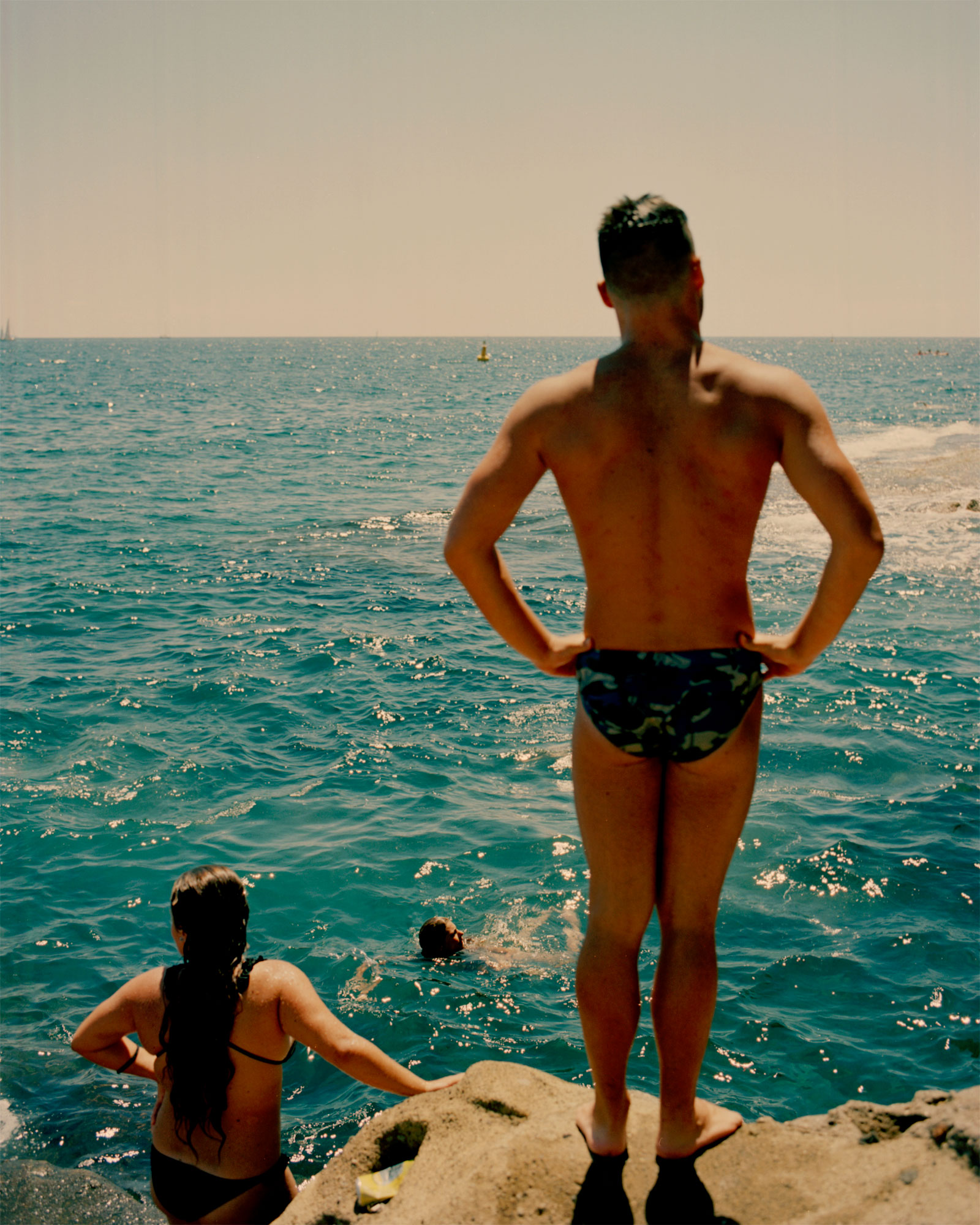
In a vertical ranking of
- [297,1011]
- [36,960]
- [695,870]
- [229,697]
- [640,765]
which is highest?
[640,765]

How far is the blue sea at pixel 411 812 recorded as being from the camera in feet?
21.1

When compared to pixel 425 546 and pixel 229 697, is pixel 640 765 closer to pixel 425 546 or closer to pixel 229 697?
Result: pixel 229 697

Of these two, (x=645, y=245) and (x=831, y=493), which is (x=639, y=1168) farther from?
(x=645, y=245)

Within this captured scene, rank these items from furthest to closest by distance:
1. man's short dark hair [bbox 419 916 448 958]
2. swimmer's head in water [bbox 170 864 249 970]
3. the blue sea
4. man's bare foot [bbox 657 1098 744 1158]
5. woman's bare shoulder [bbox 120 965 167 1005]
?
man's short dark hair [bbox 419 916 448 958], the blue sea, woman's bare shoulder [bbox 120 965 167 1005], swimmer's head in water [bbox 170 864 249 970], man's bare foot [bbox 657 1098 744 1158]

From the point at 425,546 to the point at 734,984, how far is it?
1508 cm

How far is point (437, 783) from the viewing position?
1038cm

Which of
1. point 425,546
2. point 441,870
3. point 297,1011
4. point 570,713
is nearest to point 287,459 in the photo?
→ point 425,546

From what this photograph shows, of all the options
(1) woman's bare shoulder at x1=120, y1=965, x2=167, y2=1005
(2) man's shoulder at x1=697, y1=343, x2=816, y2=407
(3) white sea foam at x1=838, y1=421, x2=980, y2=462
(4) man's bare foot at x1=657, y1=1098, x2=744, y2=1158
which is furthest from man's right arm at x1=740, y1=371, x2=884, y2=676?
(3) white sea foam at x1=838, y1=421, x2=980, y2=462

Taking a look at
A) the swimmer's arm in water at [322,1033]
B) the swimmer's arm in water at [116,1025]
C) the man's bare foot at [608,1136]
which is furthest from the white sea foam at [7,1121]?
the man's bare foot at [608,1136]

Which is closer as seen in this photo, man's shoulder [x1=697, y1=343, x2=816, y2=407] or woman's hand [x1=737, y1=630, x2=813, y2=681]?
man's shoulder [x1=697, y1=343, x2=816, y2=407]

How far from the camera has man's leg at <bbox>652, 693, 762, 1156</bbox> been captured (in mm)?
2760

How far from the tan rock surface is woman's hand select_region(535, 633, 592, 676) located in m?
1.51

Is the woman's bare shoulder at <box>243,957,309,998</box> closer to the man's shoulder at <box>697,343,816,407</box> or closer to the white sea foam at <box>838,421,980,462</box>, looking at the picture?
the man's shoulder at <box>697,343,816,407</box>

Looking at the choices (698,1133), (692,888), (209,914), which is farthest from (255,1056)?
(692,888)
